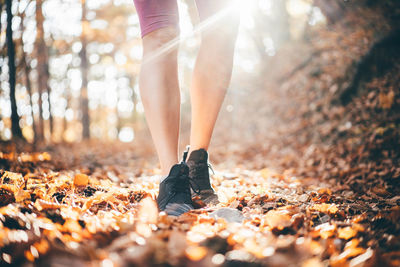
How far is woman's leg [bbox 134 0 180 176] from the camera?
1437 mm

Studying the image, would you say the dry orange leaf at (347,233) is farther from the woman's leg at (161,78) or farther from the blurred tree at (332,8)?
the blurred tree at (332,8)

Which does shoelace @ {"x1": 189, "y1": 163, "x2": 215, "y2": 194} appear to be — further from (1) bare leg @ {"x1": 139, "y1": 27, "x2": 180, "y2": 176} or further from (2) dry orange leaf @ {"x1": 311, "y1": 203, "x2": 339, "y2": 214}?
(2) dry orange leaf @ {"x1": 311, "y1": 203, "x2": 339, "y2": 214}

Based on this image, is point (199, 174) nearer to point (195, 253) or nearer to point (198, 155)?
point (198, 155)

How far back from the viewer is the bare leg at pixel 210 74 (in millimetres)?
1569

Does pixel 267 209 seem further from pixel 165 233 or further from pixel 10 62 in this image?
pixel 10 62

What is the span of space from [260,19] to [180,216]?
10.5m

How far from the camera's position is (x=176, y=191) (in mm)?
1360

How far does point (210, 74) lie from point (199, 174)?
595 mm

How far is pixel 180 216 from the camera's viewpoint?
3.93ft

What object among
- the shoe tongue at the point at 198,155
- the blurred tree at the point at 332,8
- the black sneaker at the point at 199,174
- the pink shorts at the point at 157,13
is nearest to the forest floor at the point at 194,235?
the black sneaker at the point at 199,174

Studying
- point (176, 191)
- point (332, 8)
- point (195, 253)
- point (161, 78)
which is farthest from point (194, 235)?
point (332, 8)

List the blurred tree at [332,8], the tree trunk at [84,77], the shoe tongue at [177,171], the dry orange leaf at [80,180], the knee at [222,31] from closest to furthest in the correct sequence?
the shoe tongue at [177,171] → the knee at [222,31] → the dry orange leaf at [80,180] → the blurred tree at [332,8] → the tree trunk at [84,77]

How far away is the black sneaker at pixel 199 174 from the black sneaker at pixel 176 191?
17 centimetres

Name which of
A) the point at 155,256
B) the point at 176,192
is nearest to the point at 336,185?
the point at 176,192
